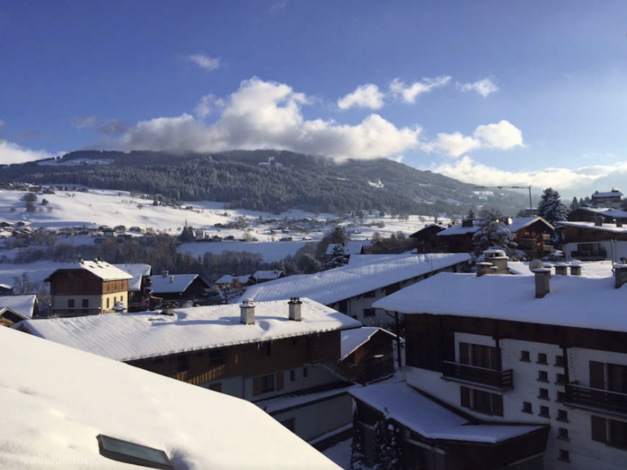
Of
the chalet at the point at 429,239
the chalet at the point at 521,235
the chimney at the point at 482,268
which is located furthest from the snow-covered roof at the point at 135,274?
the chimney at the point at 482,268

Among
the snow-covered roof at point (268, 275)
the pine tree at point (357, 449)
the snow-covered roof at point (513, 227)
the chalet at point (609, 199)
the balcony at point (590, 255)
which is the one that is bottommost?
the pine tree at point (357, 449)

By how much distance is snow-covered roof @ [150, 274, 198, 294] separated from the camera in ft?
260

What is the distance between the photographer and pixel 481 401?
20109mm

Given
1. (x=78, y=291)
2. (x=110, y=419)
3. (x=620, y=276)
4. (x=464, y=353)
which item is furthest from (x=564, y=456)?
(x=78, y=291)

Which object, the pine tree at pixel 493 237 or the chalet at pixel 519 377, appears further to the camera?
the pine tree at pixel 493 237

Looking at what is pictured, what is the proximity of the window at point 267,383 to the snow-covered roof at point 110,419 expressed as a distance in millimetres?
16464

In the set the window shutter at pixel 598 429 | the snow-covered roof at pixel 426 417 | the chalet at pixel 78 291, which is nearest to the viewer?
the window shutter at pixel 598 429

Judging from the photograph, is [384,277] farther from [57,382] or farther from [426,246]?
[57,382]

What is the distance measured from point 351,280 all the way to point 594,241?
95.9 ft

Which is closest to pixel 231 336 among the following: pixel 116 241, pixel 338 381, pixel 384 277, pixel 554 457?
pixel 338 381

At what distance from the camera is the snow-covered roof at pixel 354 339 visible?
28.4m

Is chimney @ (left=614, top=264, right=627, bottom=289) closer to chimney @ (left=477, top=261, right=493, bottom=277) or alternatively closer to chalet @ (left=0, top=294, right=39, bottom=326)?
chimney @ (left=477, top=261, right=493, bottom=277)

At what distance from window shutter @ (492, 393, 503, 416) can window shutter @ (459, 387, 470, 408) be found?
3.73 ft

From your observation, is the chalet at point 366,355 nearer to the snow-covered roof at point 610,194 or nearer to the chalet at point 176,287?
the chalet at point 176,287
